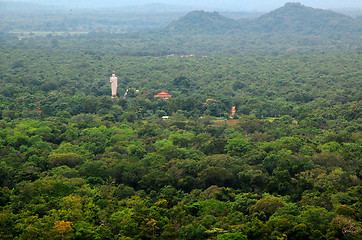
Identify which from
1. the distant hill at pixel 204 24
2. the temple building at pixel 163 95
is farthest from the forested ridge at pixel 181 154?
the distant hill at pixel 204 24

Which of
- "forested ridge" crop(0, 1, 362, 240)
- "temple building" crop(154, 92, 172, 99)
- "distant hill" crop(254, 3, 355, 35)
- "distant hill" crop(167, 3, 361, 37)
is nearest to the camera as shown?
"forested ridge" crop(0, 1, 362, 240)

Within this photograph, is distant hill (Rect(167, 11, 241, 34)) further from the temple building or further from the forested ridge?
the temple building

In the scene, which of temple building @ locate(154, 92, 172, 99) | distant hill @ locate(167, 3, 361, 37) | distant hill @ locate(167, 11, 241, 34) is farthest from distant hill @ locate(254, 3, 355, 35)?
temple building @ locate(154, 92, 172, 99)

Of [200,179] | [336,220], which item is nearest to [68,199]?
[200,179]

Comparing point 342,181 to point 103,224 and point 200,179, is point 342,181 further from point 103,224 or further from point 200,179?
point 103,224

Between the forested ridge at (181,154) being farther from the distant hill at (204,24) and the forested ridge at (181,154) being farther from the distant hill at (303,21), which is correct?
the distant hill at (204,24)

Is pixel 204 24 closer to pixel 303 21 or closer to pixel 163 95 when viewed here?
pixel 303 21
